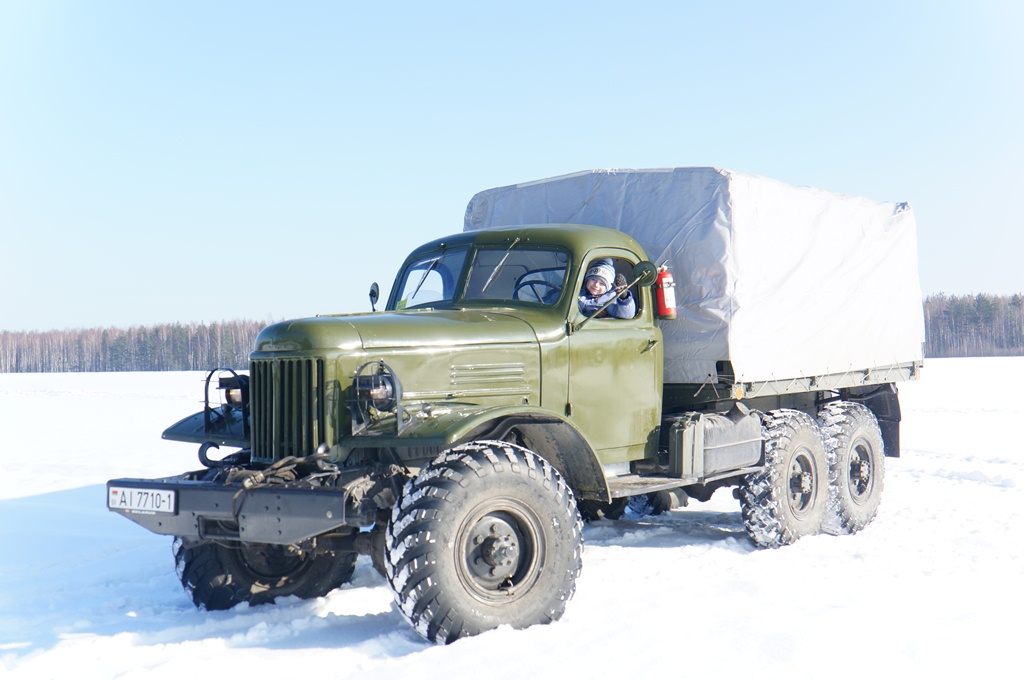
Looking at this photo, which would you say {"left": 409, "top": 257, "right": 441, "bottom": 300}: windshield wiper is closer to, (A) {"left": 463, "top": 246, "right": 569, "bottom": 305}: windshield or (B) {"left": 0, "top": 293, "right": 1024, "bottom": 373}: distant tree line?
(A) {"left": 463, "top": 246, "right": 569, "bottom": 305}: windshield

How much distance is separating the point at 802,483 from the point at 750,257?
2123mm

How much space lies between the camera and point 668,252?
7.45 metres

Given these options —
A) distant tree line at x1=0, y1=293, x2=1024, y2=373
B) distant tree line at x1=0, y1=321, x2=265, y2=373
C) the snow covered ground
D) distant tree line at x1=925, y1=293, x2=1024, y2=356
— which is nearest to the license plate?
the snow covered ground

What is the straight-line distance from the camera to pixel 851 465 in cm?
875

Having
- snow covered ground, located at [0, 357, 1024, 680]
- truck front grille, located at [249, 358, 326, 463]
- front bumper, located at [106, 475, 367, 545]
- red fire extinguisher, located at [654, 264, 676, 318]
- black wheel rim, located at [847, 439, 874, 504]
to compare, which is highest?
red fire extinguisher, located at [654, 264, 676, 318]

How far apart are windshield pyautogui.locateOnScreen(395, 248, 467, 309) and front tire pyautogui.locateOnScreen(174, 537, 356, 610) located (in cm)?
199

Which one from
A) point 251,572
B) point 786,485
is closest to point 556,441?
point 251,572

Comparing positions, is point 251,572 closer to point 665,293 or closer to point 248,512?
point 248,512

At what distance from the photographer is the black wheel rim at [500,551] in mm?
4785

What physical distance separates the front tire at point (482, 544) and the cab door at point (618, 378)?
1072 millimetres

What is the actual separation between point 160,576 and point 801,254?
5.92 m

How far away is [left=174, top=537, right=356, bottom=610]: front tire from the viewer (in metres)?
5.64

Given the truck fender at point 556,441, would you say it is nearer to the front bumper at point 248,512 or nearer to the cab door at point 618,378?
the cab door at point 618,378

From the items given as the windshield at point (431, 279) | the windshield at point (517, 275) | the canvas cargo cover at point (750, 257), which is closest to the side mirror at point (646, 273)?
the windshield at point (517, 275)
